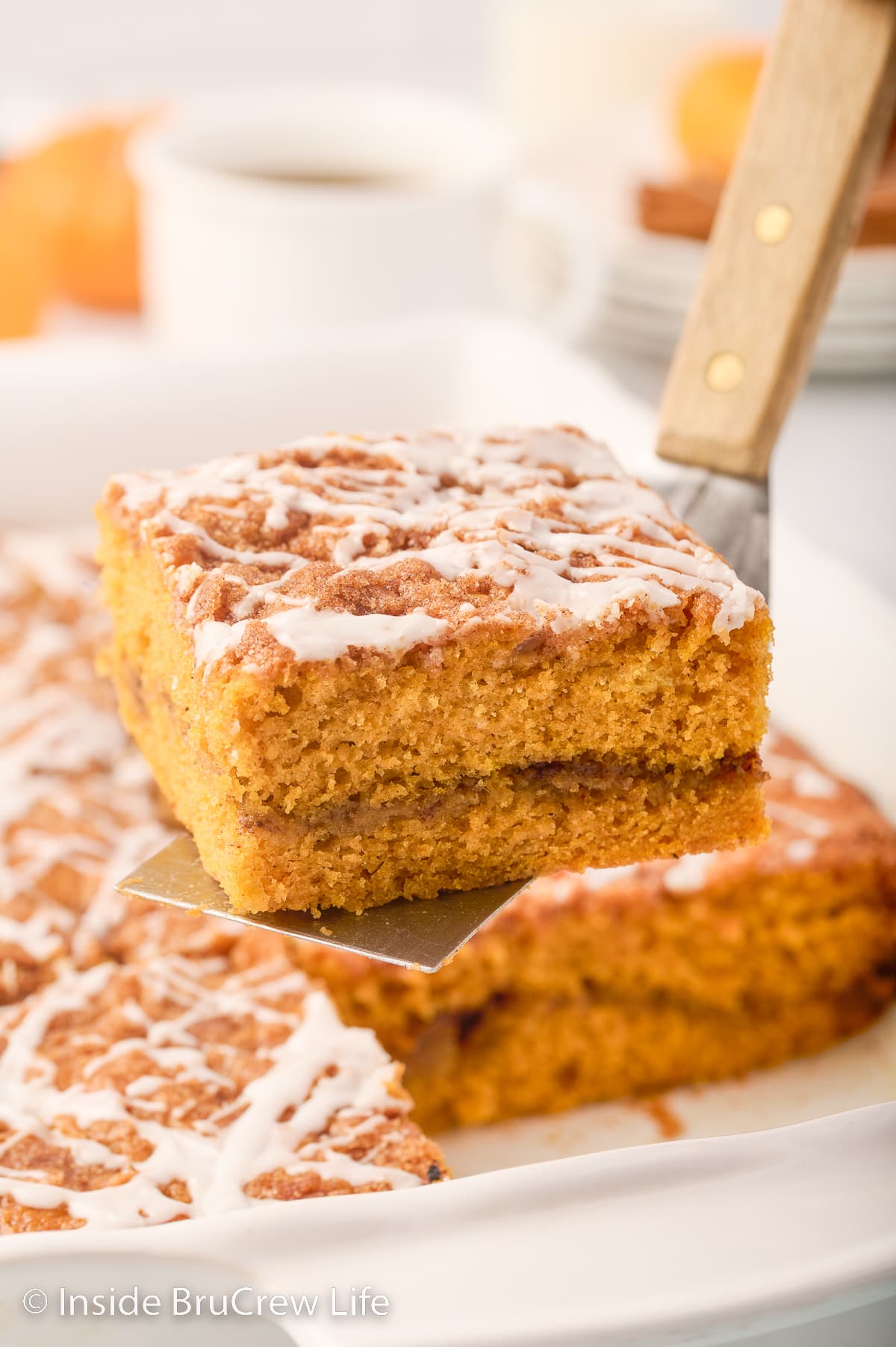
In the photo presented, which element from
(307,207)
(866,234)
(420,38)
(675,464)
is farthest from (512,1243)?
(420,38)

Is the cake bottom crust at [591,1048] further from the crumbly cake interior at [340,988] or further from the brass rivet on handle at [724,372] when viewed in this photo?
the brass rivet on handle at [724,372]

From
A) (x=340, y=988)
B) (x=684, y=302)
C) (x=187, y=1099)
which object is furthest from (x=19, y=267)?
(x=187, y=1099)

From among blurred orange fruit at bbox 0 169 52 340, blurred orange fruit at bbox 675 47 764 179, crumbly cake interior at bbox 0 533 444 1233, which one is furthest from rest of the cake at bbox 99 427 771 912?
blurred orange fruit at bbox 675 47 764 179

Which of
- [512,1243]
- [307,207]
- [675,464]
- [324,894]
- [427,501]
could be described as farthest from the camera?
[307,207]

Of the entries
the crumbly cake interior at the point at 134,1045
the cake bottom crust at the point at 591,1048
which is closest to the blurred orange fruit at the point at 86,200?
the crumbly cake interior at the point at 134,1045

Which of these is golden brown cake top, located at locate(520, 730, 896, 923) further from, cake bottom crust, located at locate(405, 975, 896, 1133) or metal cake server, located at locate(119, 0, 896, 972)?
metal cake server, located at locate(119, 0, 896, 972)

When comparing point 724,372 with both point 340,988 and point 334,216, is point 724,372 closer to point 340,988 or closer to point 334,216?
point 340,988

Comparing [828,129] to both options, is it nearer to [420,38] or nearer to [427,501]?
[427,501]
